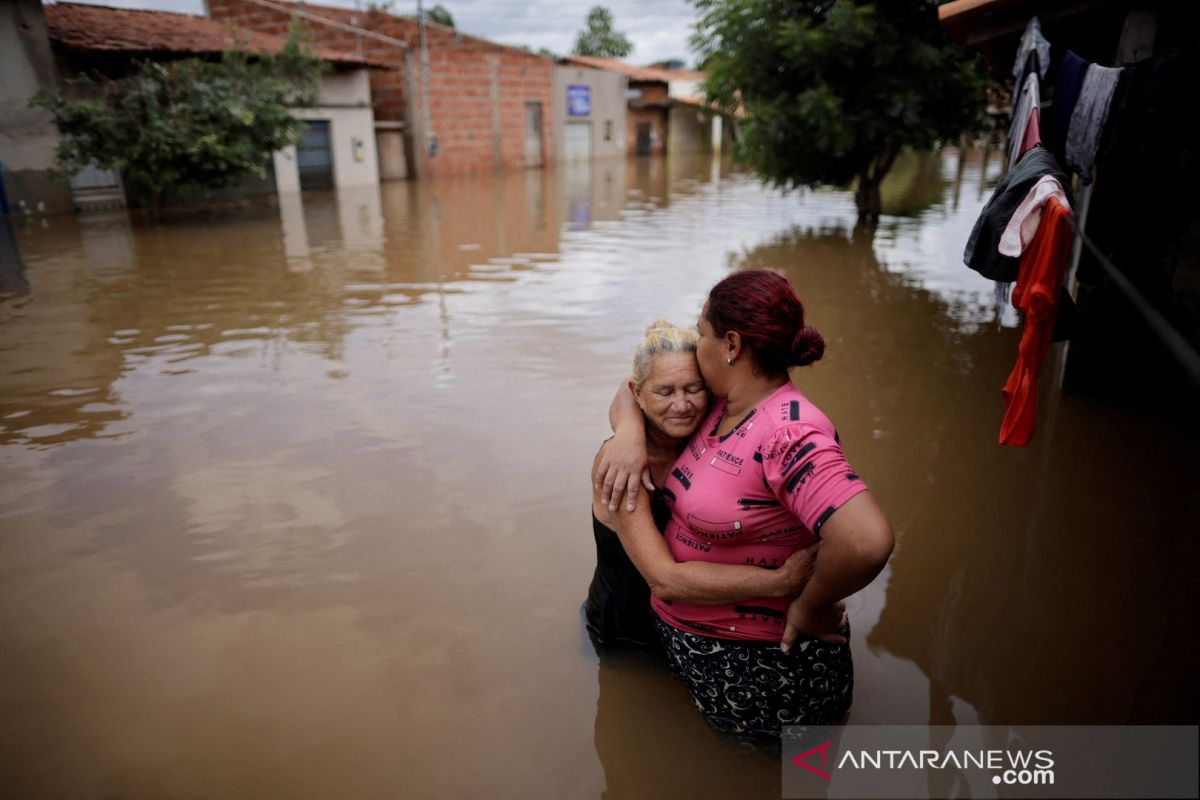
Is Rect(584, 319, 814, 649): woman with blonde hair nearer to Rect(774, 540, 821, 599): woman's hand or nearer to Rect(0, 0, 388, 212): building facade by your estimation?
Rect(774, 540, 821, 599): woman's hand

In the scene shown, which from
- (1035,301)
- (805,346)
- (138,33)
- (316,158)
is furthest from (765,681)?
(316,158)

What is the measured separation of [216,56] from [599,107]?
22011 millimetres

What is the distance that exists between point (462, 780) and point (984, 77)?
13023 mm

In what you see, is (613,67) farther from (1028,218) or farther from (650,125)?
(1028,218)

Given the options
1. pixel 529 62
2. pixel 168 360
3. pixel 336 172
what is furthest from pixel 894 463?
pixel 529 62

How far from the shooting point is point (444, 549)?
403 cm

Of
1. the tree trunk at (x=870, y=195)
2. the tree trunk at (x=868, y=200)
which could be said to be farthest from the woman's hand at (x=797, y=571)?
the tree trunk at (x=868, y=200)

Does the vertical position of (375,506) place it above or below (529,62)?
below

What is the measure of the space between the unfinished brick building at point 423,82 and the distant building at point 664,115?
936 centimetres

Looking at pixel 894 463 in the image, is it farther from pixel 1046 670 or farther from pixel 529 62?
pixel 529 62

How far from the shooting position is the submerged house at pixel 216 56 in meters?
16.4

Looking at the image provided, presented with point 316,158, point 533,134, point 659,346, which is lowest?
point 659,346

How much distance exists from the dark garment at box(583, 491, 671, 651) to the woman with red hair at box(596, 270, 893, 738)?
32 cm

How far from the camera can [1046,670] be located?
3.04 metres
